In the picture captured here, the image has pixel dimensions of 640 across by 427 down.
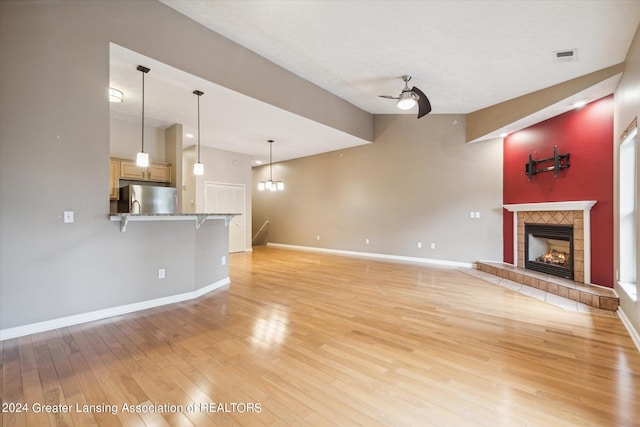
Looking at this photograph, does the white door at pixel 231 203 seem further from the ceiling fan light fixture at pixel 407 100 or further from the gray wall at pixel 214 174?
the ceiling fan light fixture at pixel 407 100

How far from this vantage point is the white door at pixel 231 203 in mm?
7875

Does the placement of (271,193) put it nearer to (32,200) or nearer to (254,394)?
(32,200)

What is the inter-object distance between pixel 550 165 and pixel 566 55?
2.10 meters

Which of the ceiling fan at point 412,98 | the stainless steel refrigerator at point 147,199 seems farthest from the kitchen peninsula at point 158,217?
Result: the ceiling fan at point 412,98

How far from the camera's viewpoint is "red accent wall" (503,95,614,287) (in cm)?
395

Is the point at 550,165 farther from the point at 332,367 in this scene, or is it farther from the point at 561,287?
the point at 332,367

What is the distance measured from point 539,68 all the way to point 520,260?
11.2ft

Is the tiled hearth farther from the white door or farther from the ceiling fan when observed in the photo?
the white door

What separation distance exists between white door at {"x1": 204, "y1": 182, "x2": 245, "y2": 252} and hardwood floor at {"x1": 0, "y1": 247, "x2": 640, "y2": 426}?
461cm

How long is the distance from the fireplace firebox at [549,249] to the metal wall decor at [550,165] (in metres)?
0.97

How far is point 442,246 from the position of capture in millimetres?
6574

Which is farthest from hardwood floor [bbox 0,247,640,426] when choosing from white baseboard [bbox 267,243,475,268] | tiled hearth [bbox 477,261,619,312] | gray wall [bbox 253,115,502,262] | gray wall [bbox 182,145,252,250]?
gray wall [bbox 182,145,252,250]

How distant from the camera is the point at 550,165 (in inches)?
194

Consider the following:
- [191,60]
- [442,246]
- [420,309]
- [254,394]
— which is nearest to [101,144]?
[191,60]
